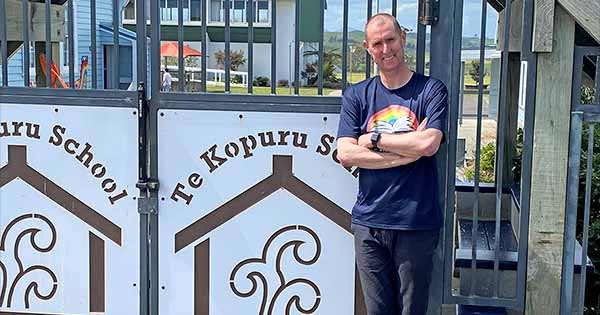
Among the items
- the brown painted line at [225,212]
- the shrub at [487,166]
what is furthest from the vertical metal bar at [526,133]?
the shrub at [487,166]

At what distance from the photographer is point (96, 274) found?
154 inches

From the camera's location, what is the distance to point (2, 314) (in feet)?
13.1

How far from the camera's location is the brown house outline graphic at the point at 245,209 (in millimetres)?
3713

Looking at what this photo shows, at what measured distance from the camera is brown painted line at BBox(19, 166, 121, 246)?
12.7 feet

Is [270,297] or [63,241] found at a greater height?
[63,241]

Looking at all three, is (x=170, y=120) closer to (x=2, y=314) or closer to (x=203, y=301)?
(x=203, y=301)

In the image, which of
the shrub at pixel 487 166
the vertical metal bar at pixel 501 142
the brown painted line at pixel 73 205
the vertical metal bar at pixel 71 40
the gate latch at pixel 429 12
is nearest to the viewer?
the vertical metal bar at pixel 501 142

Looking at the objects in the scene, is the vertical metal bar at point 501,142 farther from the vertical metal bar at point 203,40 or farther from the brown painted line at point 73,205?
→ the brown painted line at point 73,205

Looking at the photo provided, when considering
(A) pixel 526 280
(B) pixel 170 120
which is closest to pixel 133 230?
(B) pixel 170 120

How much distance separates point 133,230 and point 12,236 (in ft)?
2.27

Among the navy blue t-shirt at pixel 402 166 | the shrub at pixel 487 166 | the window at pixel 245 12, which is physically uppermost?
the window at pixel 245 12

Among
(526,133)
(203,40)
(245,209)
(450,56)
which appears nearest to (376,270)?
(245,209)

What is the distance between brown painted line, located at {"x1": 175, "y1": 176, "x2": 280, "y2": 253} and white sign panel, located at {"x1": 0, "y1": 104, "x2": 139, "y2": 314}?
27cm

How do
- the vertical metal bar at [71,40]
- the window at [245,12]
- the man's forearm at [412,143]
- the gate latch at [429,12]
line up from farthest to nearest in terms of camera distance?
1. the window at [245,12]
2. the vertical metal bar at [71,40]
3. the gate latch at [429,12]
4. the man's forearm at [412,143]
